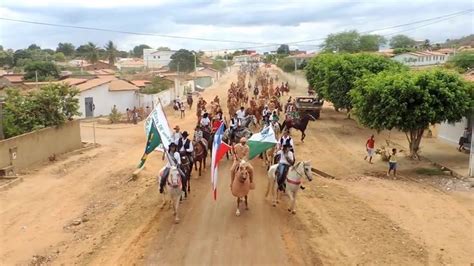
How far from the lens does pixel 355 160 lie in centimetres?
2350

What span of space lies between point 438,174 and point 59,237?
14.6 m

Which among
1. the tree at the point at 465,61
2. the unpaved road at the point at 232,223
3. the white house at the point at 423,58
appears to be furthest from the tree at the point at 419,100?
the white house at the point at 423,58

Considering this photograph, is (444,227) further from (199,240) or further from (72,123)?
(72,123)

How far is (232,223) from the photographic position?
13109 millimetres

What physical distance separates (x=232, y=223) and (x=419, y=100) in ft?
37.2

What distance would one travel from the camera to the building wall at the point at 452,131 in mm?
25297

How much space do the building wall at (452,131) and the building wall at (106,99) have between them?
89.0 ft

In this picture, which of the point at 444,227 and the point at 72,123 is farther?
the point at 72,123

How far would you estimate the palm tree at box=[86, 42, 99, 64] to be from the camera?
108m

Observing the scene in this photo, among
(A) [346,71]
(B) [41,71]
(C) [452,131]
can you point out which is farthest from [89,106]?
(C) [452,131]

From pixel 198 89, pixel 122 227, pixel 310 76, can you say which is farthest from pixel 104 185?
pixel 198 89

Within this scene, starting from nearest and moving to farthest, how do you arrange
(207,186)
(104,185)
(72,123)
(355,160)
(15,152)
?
(207,186), (104,185), (15,152), (355,160), (72,123)

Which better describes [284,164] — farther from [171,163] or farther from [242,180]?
[171,163]

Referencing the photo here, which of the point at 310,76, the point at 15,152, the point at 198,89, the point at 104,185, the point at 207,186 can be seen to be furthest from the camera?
the point at 198,89
